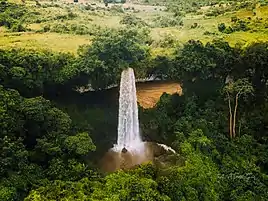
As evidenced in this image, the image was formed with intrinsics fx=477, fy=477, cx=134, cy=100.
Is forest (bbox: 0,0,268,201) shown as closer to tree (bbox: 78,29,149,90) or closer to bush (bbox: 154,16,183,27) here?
tree (bbox: 78,29,149,90)

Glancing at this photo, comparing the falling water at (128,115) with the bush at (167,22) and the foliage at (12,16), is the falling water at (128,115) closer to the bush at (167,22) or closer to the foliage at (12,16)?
the foliage at (12,16)

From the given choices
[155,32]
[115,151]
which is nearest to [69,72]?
[115,151]

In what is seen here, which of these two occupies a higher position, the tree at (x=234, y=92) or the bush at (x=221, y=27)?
the bush at (x=221, y=27)

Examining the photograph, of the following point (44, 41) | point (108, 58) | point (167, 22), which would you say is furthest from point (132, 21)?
point (108, 58)

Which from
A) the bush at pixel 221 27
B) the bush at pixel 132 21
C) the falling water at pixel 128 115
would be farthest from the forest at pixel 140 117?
the bush at pixel 132 21

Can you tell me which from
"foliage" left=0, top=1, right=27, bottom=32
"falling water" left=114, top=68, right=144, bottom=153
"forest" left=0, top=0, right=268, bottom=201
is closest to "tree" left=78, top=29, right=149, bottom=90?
"forest" left=0, top=0, right=268, bottom=201

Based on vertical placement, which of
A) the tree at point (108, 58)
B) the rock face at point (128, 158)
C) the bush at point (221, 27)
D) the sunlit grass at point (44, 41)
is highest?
the bush at point (221, 27)

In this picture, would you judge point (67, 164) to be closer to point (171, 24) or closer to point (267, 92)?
point (267, 92)
